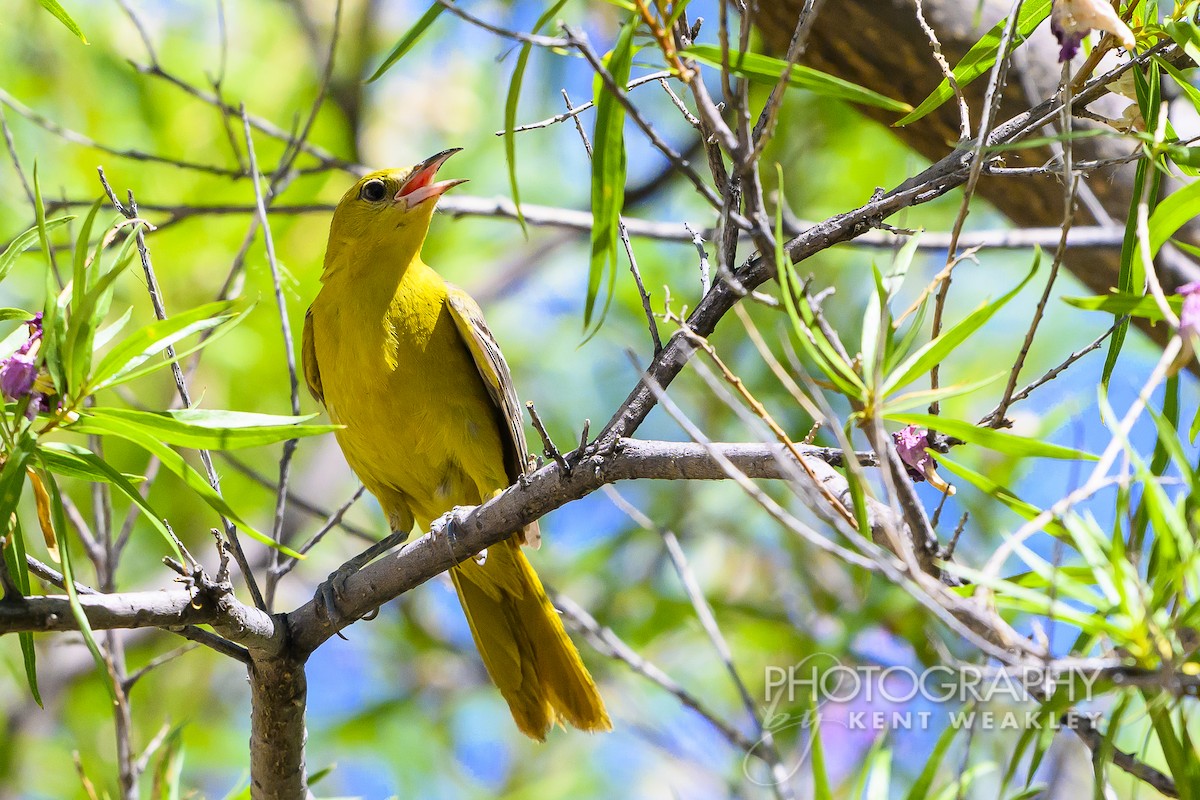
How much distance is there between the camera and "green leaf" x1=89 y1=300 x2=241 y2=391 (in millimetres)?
2139

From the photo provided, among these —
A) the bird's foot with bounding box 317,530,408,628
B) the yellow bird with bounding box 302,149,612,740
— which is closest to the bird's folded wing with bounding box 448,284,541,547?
the yellow bird with bounding box 302,149,612,740

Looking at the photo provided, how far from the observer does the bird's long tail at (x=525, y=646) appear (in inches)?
165

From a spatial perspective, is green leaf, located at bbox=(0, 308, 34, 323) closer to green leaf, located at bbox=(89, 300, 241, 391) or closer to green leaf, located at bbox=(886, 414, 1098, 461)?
green leaf, located at bbox=(89, 300, 241, 391)

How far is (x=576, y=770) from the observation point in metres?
7.18

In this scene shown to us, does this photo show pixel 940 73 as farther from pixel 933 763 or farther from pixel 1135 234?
pixel 933 763

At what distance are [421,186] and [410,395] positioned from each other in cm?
95

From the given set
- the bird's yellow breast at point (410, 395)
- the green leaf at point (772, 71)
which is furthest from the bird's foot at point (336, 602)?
the green leaf at point (772, 71)

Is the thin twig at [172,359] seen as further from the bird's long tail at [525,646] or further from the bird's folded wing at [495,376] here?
the bird's long tail at [525,646]

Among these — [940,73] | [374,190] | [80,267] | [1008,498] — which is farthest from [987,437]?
[374,190]

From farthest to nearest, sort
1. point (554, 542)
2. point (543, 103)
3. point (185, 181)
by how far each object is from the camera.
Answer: point (554, 542) < point (185, 181) < point (543, 103)

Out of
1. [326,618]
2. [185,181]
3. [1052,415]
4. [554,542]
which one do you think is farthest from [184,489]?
[1052,415]

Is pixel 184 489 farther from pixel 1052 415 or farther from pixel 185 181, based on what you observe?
pixel 1052 415

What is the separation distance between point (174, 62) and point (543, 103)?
2526 millimetres

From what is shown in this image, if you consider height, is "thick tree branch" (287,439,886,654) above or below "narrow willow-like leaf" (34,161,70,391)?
below
